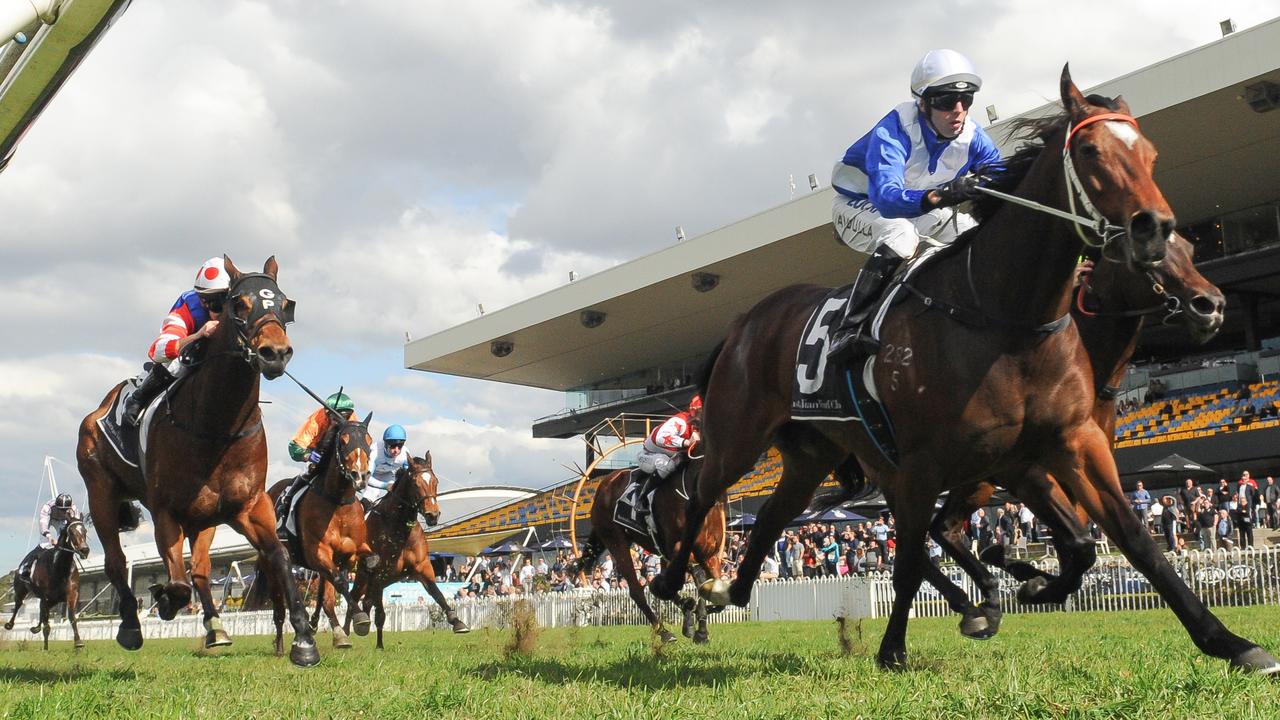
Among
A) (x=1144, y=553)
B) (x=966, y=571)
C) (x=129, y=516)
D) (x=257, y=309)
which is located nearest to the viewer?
(x=1144, y=553)

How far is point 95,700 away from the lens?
203 inches

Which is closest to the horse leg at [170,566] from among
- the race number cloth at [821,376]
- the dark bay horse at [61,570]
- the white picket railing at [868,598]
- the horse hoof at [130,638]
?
the horse hoof at [130,638]

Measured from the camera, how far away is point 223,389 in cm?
730

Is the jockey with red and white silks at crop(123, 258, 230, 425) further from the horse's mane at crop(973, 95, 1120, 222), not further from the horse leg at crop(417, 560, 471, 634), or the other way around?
the horse leg at crop(417, 560, 471, 634)

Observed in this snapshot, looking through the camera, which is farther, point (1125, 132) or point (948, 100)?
point (948, 100)

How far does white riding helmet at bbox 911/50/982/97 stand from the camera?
6250mm

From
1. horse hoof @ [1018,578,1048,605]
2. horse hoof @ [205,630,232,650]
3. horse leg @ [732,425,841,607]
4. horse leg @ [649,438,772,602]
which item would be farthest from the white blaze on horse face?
A: horse hoof @ [205,630,232,650]

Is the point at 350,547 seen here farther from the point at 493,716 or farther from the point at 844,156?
the point at 493,716

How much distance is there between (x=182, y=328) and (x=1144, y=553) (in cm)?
608

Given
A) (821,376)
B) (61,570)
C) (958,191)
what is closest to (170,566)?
(821,376)

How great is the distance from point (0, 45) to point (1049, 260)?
184 inches

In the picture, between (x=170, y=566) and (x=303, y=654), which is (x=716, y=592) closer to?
(x=303, y=654)

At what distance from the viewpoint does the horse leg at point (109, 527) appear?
312 inches

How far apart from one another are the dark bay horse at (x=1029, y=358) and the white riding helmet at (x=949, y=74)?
0.89 m
